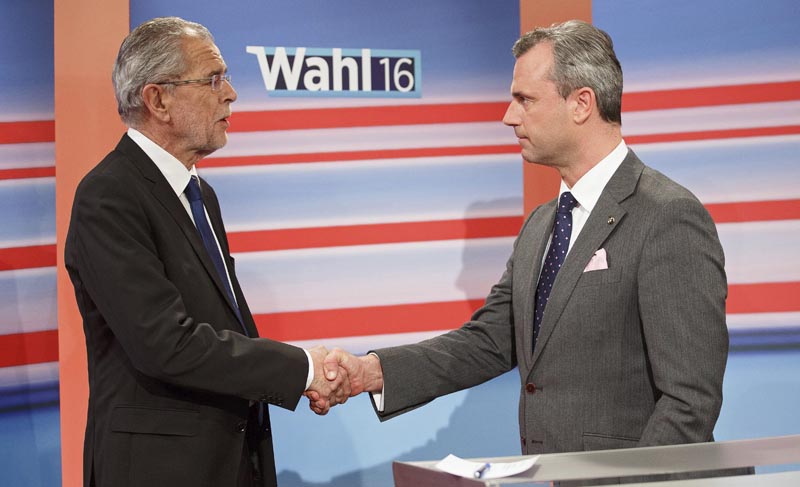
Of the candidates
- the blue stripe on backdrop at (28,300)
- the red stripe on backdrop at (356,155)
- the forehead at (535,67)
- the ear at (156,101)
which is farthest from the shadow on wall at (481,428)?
the ear at (156,101)

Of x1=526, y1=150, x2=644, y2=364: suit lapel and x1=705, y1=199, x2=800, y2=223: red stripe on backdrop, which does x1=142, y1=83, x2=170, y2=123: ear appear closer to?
x1=526, y1=150, x2=644, y2=364: suit lapel

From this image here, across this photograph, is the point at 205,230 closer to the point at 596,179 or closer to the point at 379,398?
the point at 379,398

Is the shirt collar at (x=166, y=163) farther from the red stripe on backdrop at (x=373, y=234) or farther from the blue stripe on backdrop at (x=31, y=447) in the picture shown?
the blue stripe on backdrop at (x=31, y=447)

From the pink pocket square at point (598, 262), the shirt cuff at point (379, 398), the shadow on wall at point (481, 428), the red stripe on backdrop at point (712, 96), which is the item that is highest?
the red stripe on backdrop at point (712, 96)

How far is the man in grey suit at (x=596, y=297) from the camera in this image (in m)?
2.15

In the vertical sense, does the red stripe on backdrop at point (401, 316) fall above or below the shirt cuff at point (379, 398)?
above

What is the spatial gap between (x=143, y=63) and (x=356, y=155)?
4.69 ft

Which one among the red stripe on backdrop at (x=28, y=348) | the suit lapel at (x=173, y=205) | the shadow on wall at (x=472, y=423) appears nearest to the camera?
the suit lapel at (x=173, y=205)

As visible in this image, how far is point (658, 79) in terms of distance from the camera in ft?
13.4

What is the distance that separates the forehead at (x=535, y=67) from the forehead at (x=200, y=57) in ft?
3.07

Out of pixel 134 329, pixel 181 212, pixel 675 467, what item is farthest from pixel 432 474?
pixel 181 212

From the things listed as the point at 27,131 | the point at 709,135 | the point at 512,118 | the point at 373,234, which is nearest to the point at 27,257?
the point at 27,131

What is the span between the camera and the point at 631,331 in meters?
2.29

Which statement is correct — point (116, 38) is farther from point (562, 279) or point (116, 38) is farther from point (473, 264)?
point (562, 279)
